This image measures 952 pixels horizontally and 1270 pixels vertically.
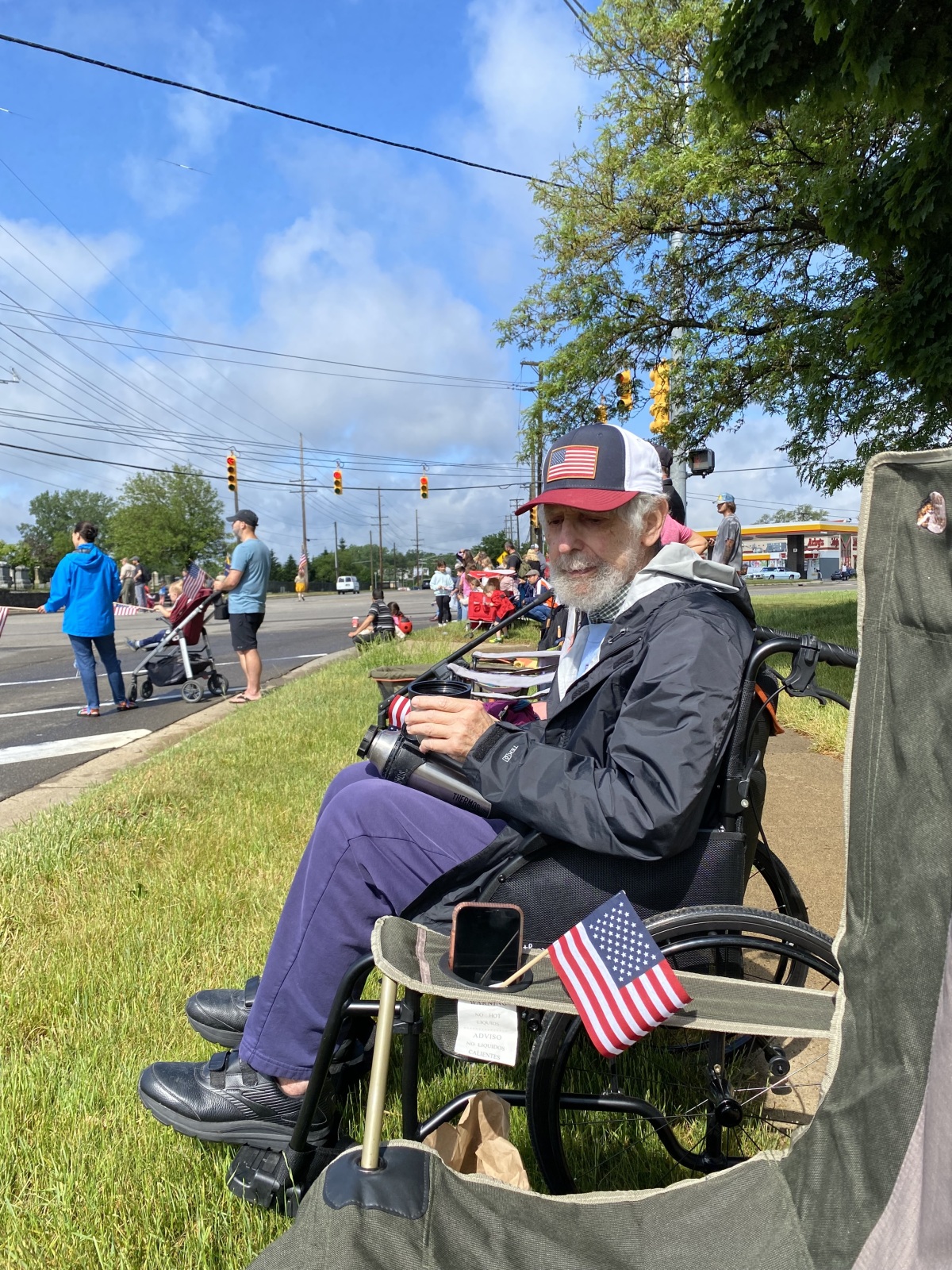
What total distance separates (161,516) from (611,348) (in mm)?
77592

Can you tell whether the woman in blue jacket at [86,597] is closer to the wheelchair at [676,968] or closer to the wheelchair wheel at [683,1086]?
the wheelchair at [676,968]

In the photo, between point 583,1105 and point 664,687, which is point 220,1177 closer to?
point 583,1105

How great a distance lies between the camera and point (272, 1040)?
2.03 metres

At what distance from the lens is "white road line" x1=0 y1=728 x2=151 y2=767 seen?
712cm

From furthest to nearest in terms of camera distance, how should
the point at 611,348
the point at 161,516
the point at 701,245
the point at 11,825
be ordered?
the point at 161,516 → the point at 611,348 → the point at 701,245 → the point at 11,825

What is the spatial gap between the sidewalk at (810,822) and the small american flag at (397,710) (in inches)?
63.2

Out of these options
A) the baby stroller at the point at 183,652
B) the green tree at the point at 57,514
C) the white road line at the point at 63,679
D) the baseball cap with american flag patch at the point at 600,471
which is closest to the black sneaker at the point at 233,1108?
the baseball cap with american flag patch at the point at 600,471

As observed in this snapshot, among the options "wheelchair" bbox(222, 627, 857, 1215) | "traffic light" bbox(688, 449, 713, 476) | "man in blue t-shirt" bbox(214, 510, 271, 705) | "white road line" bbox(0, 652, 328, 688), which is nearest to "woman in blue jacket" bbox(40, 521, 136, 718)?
"man in blue t-shirt" bbox(214, 510, 271, 705)

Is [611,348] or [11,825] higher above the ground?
[611,348]

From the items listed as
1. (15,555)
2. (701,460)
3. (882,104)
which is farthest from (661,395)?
(15,555)

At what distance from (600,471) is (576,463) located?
68 mm

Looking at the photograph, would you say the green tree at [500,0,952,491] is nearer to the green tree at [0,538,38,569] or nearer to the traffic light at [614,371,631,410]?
the traffic light at [614,371,631,410]

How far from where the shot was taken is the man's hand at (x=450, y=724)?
2.01 metres

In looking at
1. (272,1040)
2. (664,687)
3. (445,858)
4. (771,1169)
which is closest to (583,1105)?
(771,1169)
